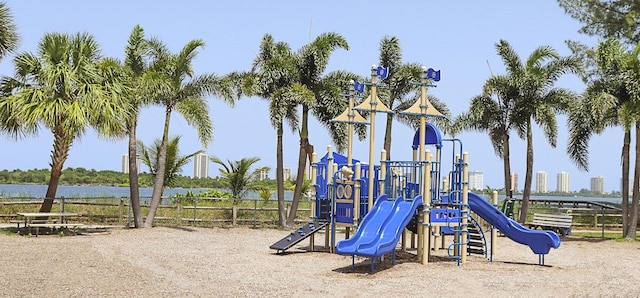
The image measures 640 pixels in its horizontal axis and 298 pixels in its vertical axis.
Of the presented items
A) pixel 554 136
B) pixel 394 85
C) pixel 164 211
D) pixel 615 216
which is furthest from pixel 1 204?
pixel 615 216

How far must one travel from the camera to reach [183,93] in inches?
943

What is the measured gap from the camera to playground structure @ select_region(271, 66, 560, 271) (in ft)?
47.3

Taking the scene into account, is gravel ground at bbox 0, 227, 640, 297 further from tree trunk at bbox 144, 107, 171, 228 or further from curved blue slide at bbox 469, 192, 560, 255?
tree trunk at bbox 144, 107, 171, 228

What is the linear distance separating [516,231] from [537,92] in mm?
12880

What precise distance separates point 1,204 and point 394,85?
45.5ft

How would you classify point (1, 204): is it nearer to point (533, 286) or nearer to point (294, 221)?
point (294, 221)

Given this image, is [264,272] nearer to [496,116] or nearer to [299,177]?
[299,177]

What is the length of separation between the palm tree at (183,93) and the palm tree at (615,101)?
37.7 ft

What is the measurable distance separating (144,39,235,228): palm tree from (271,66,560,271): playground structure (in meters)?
7.01

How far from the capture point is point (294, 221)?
89.6 feet

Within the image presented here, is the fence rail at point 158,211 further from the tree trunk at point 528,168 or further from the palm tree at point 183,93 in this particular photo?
the tree trunk at point 528,168

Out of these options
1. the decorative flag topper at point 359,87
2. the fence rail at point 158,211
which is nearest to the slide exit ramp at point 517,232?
the decorative flag topper at point 359,87

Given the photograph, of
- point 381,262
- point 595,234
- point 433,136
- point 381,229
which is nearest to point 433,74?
Answer: point 433,136

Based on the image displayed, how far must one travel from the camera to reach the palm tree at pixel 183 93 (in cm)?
2308
